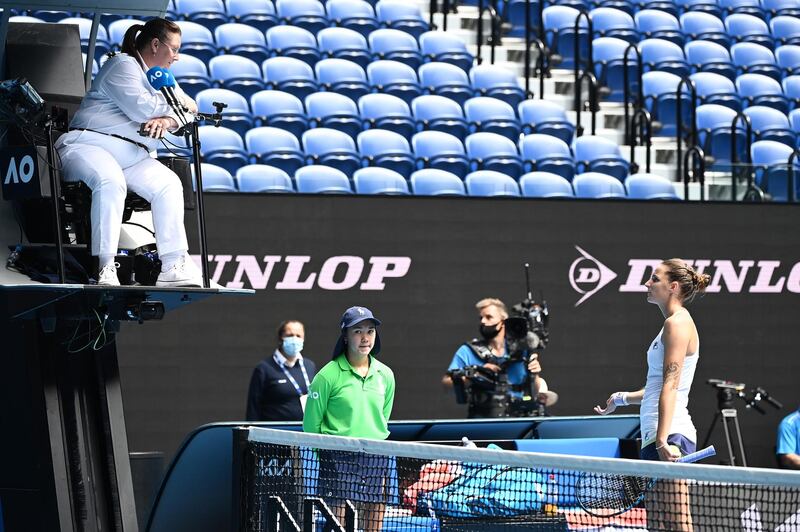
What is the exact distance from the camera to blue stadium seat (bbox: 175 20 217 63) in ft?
50.0

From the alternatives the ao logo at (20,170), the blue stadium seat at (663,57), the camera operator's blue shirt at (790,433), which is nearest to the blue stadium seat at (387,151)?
the blue stadium seat at (663,57)

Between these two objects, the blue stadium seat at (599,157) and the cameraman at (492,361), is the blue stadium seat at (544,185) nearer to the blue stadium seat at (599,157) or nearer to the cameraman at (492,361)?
the blue stadium seat at (599,157)

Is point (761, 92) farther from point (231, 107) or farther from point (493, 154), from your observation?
point (231, 107)

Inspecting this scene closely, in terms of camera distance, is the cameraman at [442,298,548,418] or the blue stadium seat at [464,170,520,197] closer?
the cameraman at [442,298,548,418]

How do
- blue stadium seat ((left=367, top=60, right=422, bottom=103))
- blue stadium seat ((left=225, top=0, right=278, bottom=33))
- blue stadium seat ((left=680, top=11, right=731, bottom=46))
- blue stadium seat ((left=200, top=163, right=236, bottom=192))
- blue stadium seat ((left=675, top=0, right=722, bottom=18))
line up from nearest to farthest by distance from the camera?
blue stadium seat ((left=200, top=163, right=236, bottom=192)), blue stadium seat ((left=367, top=60, right=422, bottom=103)), blue stadium seat ((left=225, top=0, right=278, bottom=33)), blue stadium seat ((left=680, top=11, right=731, bottom=46)), blue stadium seat ((left=675, top=0, right=722, bottom=18))

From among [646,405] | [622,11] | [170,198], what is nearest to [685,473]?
[646,405]

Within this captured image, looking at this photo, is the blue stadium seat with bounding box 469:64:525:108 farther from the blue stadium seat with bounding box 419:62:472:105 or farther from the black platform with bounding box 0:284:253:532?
the black platform with bounding box 0:284:253:532

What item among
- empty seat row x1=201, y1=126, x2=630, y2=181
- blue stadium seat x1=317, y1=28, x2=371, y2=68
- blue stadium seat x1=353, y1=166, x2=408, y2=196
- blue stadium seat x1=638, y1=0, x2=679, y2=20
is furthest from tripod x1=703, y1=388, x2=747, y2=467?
blue stadium seat x1=638, y1=0, x2=679, y2=20

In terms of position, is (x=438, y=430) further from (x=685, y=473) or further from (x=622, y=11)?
(x=622, y=11)

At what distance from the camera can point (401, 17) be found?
16891 millimetres

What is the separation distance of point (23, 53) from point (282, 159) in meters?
6.67

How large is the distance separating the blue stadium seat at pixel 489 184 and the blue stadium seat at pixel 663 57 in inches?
175

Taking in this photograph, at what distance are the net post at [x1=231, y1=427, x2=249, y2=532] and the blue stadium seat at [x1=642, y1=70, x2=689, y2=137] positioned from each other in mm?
11502

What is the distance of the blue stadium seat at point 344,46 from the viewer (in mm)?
15781
